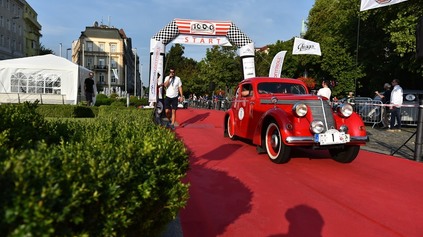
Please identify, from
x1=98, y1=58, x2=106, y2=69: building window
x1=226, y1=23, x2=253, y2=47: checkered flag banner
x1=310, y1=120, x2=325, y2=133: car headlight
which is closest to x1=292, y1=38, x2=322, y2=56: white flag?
x1=226, y1=23, x2=253, y2=47: checkered flag banner

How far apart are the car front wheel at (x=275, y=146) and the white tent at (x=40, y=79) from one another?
1539 cm

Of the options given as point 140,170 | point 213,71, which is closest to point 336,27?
point 213,71

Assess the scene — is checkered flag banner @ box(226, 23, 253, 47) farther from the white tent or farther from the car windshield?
the white tent

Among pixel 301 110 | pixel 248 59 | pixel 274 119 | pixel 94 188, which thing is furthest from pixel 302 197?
pixel 248 59

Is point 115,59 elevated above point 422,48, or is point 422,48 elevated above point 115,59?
point 115,59

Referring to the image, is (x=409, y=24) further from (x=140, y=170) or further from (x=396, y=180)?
(x=140, y=170)

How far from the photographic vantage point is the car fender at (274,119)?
5.91 metres

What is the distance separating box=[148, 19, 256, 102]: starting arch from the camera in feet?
46.6

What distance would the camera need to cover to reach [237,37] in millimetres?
14734

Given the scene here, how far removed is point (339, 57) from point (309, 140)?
2946cm

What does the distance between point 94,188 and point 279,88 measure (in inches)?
256

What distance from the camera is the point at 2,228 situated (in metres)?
1.51

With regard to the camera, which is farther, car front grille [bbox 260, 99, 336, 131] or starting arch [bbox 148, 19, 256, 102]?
starting arch [bbox 148, 19, 256, 102]

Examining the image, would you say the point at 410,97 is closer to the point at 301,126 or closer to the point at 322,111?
the point at 322,111
